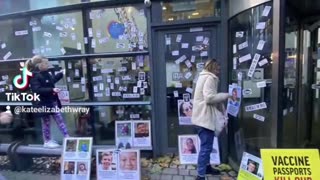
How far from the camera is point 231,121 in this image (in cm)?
465

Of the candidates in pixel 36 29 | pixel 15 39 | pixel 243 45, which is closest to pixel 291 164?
pixel 243 45

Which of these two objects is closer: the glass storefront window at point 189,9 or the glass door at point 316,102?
the glass door at point 316,102

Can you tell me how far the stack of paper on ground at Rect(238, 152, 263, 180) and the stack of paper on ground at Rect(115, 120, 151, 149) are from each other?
6.39ft

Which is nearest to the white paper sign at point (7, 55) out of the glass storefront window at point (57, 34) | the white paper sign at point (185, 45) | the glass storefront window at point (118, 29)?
the glass storefront window at point (57, 34)

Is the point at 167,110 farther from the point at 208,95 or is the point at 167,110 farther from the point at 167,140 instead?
the point at 208,95

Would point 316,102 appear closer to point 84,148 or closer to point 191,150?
point 191,150

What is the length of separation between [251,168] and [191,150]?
4.42ft

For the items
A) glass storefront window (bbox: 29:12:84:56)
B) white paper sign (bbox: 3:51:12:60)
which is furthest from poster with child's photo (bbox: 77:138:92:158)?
white paper sign (bbox: 3:51:12:60)

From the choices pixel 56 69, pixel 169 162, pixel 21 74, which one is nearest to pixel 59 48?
pixel 56 69

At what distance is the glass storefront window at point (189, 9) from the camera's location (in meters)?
4.70

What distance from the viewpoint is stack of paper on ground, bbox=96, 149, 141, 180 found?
12.7 ft

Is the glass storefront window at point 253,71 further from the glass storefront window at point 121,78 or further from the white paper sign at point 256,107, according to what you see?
the glass storefront window at point 121,78

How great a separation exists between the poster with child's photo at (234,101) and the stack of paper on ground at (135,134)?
1392mm

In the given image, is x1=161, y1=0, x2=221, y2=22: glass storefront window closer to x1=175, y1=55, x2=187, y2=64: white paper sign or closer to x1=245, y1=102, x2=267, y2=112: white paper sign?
x1=175, y1=55, x2=187, y2=64: white paper sign
